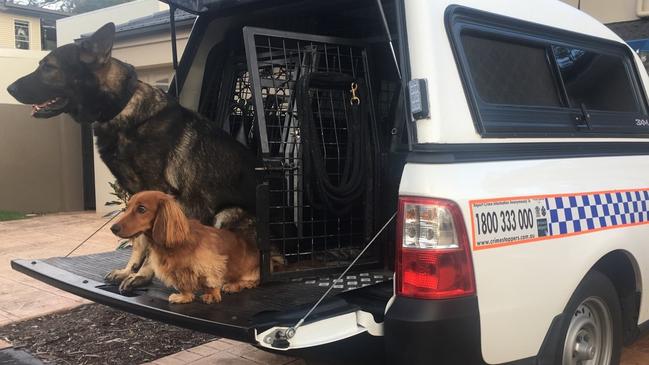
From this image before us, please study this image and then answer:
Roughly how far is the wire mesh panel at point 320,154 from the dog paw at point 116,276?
36.1 inches

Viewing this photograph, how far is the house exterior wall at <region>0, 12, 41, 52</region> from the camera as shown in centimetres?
2569

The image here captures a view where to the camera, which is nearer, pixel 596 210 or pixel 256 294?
pixel 596 210

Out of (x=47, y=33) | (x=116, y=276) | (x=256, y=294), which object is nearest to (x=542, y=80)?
(x=256, y=294)

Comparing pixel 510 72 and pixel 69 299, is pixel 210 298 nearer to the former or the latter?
pixel 510 72

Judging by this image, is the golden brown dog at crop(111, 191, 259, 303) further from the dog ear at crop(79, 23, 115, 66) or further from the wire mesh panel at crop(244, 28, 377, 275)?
the dog ear at crop(79, 23, 115, 66)

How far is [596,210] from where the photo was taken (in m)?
3.01

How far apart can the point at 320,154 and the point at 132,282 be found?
1279 millimetres

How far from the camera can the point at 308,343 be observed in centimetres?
247

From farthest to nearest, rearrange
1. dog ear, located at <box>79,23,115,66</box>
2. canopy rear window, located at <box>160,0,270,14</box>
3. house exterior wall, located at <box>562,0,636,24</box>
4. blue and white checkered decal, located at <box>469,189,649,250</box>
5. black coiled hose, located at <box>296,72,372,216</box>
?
house exterior wall, located at <box>562,0,636,24</box>, canopy rear window, located at <box>160,0,270,14</box>, dog ear, located at <box>79,23,115,66</box>, black coiled hose, located at <box>296,72,372,216</box>, blue and white checkered decal, located at <box>469,189,649,250</box>

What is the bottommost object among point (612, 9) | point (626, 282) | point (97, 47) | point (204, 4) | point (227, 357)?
point (227, 357)

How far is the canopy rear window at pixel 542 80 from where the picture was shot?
9.19ft

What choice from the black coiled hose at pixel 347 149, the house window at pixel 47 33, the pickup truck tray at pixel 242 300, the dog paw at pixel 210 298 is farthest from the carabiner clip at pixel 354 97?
the house window at pixel 47 33

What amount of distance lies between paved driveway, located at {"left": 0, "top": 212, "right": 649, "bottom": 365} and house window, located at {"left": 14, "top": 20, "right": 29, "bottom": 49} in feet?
58.2

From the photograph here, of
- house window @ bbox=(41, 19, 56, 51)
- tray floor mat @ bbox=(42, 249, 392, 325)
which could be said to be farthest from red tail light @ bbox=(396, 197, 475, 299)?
house window @ bbox=(41, 19, 56, 51)
